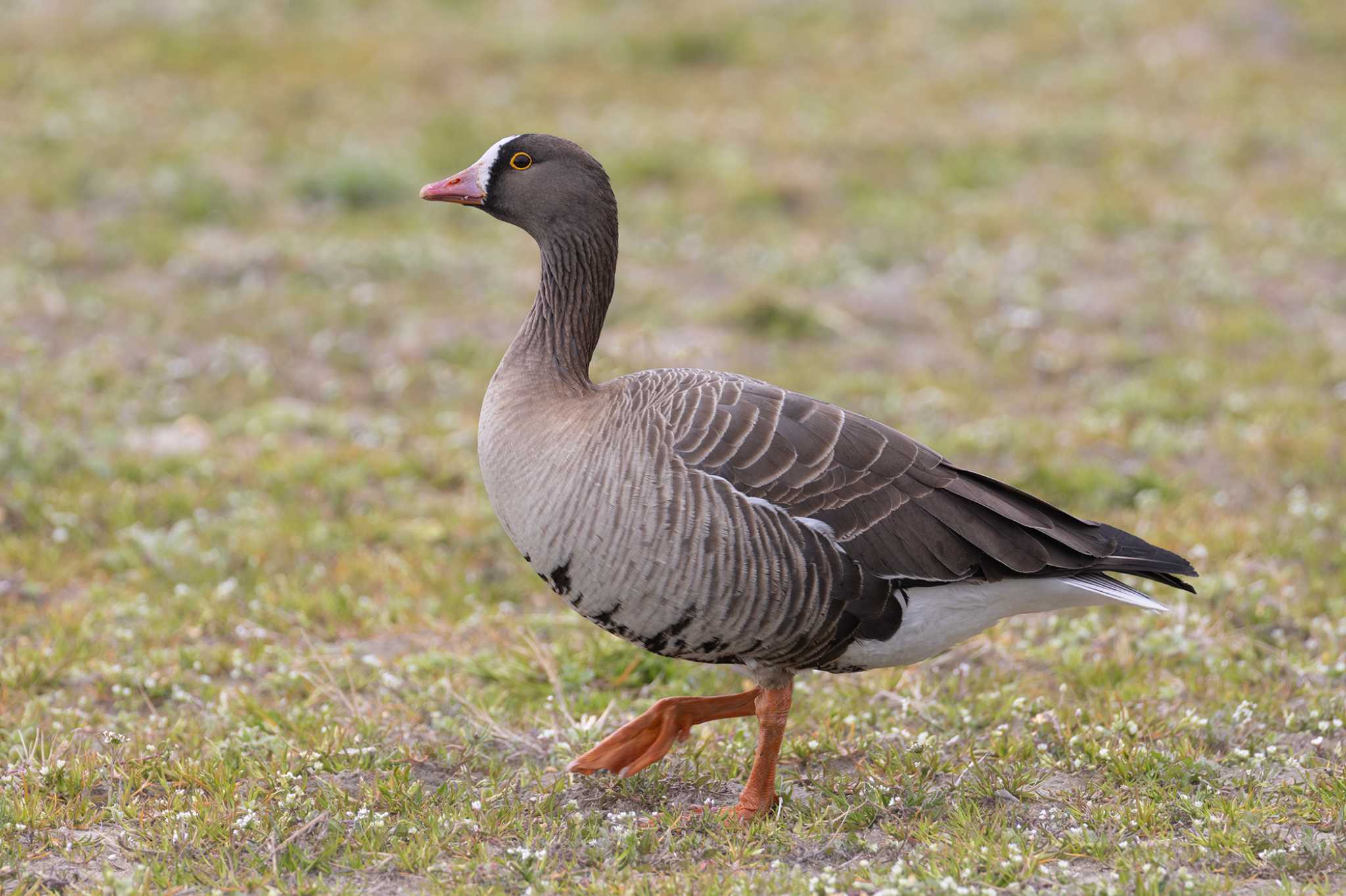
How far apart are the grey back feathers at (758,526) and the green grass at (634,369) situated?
64cm

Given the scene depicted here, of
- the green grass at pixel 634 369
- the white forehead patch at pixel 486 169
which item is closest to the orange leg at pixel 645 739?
the green grass at pixel 634 369

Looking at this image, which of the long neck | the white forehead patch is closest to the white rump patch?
the long neck

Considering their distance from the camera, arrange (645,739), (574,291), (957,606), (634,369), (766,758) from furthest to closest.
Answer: (634,369) → (574,291) → (645,739) → (957,606) → (766,758)

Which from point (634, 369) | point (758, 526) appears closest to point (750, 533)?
point (758, 526)

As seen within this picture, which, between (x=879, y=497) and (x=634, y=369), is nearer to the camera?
(x=879, y=497)

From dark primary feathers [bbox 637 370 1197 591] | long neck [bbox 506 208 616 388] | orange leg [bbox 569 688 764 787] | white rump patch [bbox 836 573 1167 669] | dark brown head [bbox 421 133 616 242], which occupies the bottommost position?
orange leg [bbox 569 688 764 787]

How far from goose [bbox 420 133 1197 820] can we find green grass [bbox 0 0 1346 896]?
1.83 ft

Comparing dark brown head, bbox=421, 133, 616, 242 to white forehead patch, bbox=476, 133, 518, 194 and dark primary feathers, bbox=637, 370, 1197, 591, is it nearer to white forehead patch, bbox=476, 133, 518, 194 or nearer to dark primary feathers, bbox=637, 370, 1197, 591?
white forehead patch, bbox=476, 133, 518, 194

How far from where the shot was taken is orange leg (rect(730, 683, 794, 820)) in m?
4.81

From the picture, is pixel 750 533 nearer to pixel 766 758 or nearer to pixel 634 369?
pixel 766 758

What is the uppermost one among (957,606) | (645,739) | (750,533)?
(750,533)

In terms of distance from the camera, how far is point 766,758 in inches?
191

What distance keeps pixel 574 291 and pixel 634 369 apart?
3.91 m

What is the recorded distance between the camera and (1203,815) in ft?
15.2
